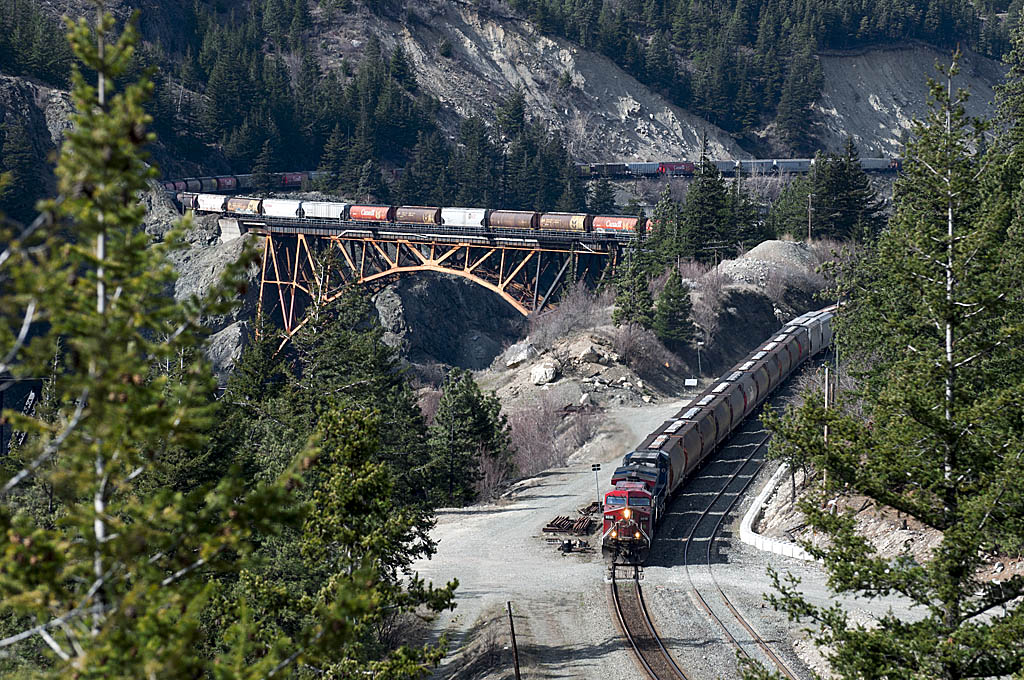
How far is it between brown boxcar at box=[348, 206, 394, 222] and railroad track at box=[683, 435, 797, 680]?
1878 inches

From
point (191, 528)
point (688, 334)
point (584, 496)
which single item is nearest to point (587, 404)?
point (688, 334)

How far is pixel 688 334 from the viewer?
65.2 m

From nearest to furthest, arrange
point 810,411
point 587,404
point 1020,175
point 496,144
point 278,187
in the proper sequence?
point 810,411, point 1020,175, point 587,404, point 278,187, point 496,144

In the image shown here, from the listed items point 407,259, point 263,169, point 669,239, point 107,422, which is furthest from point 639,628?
point 263,169

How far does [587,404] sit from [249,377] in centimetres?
2412

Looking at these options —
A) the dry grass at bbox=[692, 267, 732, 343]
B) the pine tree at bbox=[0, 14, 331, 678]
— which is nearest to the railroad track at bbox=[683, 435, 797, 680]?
the pine tree at bbox=[0, 14, 331, 678]

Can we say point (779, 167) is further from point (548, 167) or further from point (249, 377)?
point (249, 377)

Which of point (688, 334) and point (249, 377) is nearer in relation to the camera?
point (249, 377)

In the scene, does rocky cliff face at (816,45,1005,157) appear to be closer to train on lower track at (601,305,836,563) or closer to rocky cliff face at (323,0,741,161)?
rocky cliff face at (323,0,741,161)

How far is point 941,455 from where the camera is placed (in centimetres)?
1502

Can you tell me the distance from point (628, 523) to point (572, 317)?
1623 inches

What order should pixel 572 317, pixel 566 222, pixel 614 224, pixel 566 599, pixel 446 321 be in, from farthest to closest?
pixel 446 321, pixel 614 224, pixel 566 222, pixel 572 317, pixel 566 599

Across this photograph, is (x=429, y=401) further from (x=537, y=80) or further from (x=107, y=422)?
(x=537, y=80)

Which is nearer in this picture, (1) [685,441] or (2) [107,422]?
(2) [107,422]
